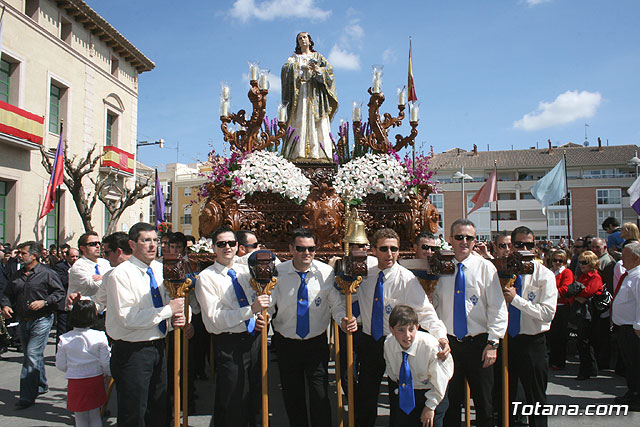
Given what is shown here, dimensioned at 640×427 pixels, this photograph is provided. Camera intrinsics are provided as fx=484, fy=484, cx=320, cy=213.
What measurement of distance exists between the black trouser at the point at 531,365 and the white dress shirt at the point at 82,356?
4.16 m

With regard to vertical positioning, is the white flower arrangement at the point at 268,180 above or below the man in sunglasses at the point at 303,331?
above

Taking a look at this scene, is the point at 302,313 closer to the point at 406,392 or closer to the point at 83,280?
the point at 406,392

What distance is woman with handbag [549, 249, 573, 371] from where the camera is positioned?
788cm

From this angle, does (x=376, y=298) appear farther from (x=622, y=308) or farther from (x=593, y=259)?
(x=593, y=259)

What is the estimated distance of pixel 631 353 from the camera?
6.07 m

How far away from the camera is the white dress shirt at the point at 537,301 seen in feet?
15.4

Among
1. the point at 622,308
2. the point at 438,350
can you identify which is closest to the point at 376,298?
the point at 438,350

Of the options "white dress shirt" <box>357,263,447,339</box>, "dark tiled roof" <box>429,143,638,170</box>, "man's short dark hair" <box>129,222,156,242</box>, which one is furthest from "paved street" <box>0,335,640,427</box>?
"dark tiled roof" <box>429,143,638,170</box>

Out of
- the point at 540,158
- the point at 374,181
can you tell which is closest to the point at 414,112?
the point at 374,181

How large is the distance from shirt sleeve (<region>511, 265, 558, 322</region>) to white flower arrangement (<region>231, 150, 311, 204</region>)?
159 inches

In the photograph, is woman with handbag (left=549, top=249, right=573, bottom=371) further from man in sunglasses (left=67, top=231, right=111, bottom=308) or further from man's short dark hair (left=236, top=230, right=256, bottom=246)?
man in sunglasses (left=67, top=231, right=111, bottom=308)

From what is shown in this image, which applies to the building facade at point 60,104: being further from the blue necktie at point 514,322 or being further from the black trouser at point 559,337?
the blue necktie at point 514,322

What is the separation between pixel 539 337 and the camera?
4852mm

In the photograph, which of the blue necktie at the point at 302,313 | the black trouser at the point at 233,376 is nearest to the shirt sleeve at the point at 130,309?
the black trouser at the point at 233,376
